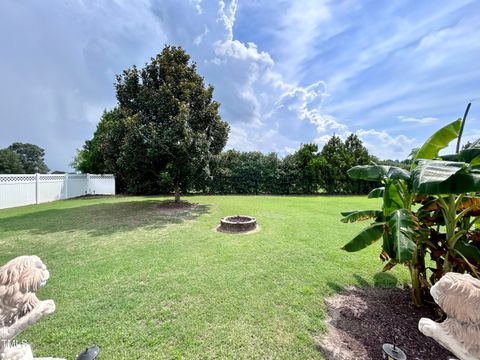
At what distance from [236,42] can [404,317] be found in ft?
43.5

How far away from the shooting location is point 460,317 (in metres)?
1.31

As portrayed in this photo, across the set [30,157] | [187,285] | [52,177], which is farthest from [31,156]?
[187,285]

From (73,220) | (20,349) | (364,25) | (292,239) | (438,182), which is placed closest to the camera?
(20,349)

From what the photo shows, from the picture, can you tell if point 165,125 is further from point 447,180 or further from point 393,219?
point 447,180

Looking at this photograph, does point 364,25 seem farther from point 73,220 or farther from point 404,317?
point 73,220

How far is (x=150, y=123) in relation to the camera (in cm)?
947

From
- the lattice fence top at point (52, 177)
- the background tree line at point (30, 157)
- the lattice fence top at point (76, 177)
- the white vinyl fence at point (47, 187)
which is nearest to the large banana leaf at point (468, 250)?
the white vinyl fence at point (47, 187)

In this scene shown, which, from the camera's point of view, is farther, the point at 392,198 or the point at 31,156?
the point at 31,156

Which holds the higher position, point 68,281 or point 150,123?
point 150,123

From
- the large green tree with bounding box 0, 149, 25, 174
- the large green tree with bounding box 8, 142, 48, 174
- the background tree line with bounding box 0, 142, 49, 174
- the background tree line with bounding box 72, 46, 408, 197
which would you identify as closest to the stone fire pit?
the background tree line with bounding box 72, 46, 408, 197

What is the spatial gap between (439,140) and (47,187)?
17408 mm

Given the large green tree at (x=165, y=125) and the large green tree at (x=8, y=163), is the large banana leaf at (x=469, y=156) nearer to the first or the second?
the large green tree at (x=165, y=125)

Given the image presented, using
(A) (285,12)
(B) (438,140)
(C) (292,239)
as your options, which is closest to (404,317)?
(B) (438,140)

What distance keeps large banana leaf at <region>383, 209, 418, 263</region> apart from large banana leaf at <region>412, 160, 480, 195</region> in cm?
61
